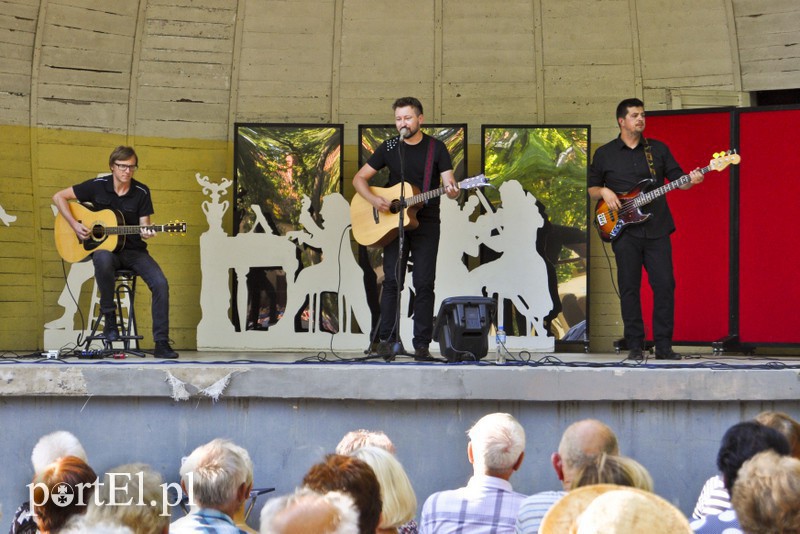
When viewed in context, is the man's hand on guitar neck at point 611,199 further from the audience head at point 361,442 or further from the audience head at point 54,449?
the audience head at point 54,449

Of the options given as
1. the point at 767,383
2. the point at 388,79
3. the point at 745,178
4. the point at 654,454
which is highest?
the point at 388,79

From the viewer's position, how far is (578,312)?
8.59m

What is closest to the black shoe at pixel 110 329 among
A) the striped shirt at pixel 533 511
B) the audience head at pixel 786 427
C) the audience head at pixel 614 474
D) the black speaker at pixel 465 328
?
the black speaker at pixel 465 328

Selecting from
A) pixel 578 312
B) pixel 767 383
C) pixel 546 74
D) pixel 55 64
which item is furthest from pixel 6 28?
pixel 767 383

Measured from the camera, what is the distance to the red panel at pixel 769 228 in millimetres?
7996

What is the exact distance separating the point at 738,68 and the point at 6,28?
586 cm

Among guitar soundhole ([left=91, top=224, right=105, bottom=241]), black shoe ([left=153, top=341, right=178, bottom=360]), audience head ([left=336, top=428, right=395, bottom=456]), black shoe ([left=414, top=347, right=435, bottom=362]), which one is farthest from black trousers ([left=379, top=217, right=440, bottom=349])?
audience head ([left=336, top=428, right=395, bottom=456])

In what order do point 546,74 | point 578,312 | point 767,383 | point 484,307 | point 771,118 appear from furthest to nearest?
point 546,74 → point 578,312 → point 771,118 → point 484,307 → point 767,383

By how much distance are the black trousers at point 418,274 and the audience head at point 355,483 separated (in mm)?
3629

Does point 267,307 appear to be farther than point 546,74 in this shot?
No

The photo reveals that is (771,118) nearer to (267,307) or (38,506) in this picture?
(267,307)

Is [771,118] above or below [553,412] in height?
above

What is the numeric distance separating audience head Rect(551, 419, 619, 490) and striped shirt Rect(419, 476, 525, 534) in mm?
253

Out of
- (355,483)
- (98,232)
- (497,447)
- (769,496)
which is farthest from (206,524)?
(98,232)
